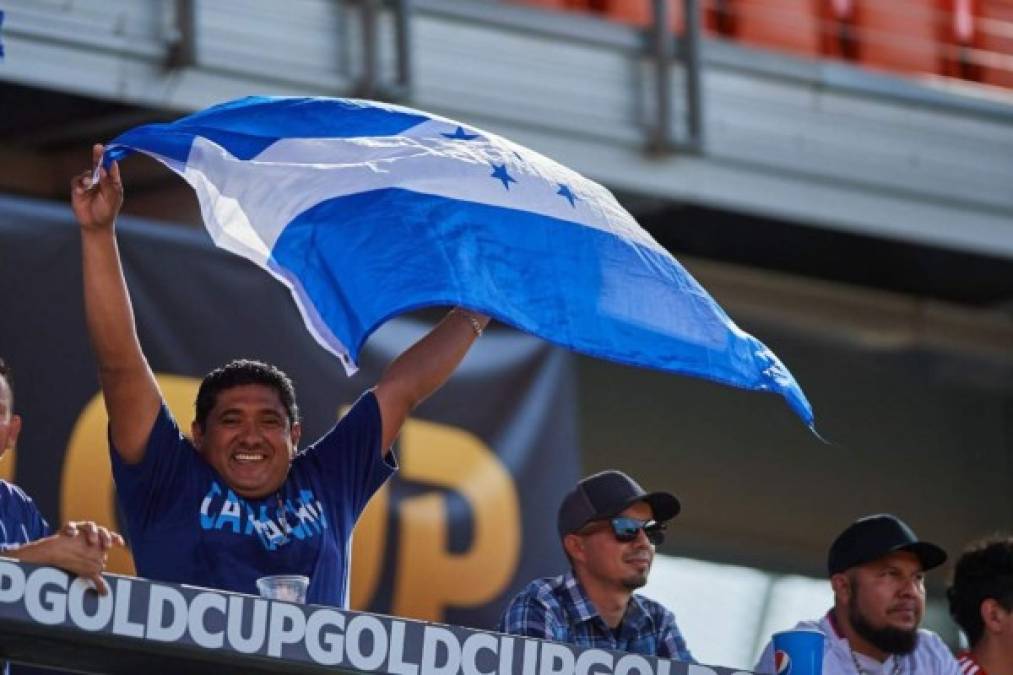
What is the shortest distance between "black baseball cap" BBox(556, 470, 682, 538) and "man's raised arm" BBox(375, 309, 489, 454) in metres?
0.78

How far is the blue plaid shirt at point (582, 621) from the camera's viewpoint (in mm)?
5445

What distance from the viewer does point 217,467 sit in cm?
473

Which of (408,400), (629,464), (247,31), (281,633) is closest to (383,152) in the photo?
(408,400)

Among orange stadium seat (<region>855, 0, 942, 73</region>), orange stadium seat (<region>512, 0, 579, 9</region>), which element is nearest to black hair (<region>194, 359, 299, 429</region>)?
orange stadium seat (<region>512, 0, 579, 9</region>)

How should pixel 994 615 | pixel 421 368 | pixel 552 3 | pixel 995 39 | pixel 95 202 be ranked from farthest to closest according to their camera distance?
1. pixel 995 39
2. pixel 552 3
3. pixel 994 615
4. pixel 421 368
5. pixel 95 202

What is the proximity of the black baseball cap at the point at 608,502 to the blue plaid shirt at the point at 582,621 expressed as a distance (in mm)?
154

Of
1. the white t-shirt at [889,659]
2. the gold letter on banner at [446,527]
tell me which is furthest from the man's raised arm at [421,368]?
the gold letter on banner at [446,527]

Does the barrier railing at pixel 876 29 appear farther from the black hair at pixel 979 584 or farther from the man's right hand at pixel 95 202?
the man's right hand at pixel 95 202

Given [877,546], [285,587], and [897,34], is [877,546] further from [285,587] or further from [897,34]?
[897,34]

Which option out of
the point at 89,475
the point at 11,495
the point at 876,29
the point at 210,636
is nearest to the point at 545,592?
the point at 11,495

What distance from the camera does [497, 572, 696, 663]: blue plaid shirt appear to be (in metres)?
5.45

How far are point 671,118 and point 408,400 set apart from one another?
3400 millimetres

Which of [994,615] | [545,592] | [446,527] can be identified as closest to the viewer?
[545,592]

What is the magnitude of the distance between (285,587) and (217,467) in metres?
0.70
